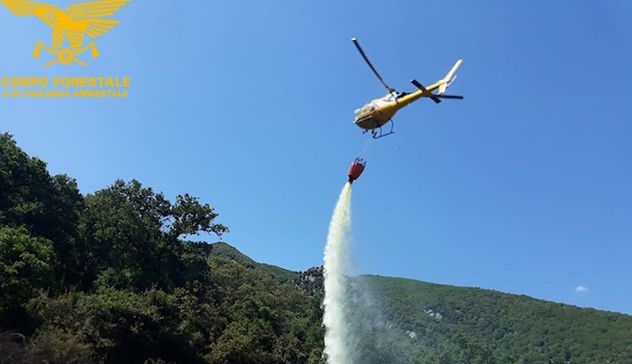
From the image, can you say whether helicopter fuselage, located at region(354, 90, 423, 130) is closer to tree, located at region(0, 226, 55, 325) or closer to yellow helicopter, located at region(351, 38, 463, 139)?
yellow helicopter, located at region(351, 38, 463, 139)

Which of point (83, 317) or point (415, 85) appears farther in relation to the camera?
point (83, 317)

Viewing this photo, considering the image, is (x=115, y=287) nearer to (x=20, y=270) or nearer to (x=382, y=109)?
(x=20, y=270)

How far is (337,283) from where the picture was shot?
1975 inches

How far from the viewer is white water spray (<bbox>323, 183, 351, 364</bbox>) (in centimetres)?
4569

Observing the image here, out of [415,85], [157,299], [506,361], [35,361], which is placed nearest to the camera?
[415,85]

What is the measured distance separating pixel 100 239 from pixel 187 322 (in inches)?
624

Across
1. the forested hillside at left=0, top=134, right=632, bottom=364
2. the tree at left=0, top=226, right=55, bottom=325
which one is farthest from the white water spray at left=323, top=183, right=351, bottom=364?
the tree at left=0, top=226, right=55, bottom=325

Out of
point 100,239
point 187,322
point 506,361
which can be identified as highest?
point 100,239

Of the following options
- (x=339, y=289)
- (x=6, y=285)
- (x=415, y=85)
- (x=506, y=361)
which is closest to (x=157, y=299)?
(x=6, y=285)

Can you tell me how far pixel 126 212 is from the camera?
60.5 meters

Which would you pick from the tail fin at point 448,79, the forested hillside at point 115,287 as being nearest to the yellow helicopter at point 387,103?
the tail fin at point 448,79

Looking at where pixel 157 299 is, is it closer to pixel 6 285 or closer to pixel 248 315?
pixel 6 285

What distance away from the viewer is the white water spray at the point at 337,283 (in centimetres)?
4569

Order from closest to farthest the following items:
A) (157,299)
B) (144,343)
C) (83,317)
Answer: (83,317)
(144,343)
(157,299)
